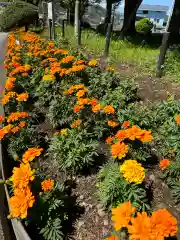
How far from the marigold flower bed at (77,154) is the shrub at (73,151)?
0.04 feet

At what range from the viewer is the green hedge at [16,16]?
18328 millimetres

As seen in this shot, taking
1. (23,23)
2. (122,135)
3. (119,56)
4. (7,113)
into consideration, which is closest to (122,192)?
(122,135)

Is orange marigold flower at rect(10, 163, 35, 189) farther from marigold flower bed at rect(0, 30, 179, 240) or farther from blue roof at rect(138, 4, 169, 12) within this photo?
blue roof at rect(138, 4, 169, 12)

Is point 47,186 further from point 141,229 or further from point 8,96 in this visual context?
point 8,96

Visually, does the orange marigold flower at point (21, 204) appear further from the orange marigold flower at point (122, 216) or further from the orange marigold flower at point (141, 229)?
the orange marigold flower at point (141, 229)

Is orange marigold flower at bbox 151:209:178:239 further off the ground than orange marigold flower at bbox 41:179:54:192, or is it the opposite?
orange marigold flower at bbox 151:209:178:239

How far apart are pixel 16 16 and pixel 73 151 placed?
1765 centimetres

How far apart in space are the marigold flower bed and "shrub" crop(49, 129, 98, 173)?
0.04 ft

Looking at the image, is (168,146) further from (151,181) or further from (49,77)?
(49,77)

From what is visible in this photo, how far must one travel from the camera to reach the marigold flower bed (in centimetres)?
208

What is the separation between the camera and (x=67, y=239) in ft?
8.11

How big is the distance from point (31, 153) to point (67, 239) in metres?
0.88

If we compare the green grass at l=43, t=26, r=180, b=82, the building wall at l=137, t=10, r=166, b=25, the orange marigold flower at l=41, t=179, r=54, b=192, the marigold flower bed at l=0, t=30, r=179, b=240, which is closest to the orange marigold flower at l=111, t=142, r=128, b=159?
the marigold flower bed at l=0, t=30, r=179, b=240

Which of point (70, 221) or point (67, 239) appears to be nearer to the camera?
point (67, 239)
